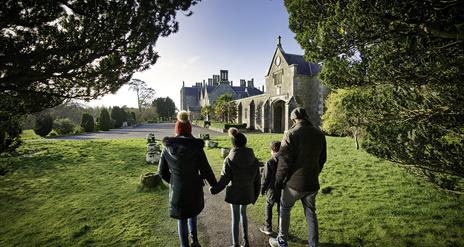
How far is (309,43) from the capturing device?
454 cm

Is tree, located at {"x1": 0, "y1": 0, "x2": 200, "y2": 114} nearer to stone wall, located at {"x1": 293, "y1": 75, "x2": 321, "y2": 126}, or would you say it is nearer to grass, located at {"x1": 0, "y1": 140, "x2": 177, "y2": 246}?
grass, located at {"x1": 0, "y1": 140, "x2": 177, "y2": 246}

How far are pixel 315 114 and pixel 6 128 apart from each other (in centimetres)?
2543

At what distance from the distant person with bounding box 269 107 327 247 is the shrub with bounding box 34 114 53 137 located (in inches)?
1078

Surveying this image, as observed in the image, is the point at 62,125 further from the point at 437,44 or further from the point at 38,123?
the point at 437,44

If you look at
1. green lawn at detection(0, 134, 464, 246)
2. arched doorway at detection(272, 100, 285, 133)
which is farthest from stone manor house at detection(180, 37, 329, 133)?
green lawn at detection(0, 134, 464, 246)

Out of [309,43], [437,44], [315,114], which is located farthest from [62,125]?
[437,44]

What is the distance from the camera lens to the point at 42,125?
23.3m

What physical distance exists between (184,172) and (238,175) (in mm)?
838

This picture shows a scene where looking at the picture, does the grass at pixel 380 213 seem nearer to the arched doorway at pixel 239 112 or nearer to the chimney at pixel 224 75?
the arched doorway at pixel 239 112

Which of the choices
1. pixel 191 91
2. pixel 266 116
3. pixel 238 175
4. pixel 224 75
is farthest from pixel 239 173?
pixel 191 91

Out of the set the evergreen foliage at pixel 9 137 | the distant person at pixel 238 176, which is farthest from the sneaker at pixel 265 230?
the evergreen foliage at pixel 9 137

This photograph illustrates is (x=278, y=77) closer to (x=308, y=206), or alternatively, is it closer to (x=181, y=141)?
(x=308, y=206)

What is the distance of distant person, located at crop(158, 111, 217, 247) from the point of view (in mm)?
3305

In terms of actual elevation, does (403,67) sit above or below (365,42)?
below
